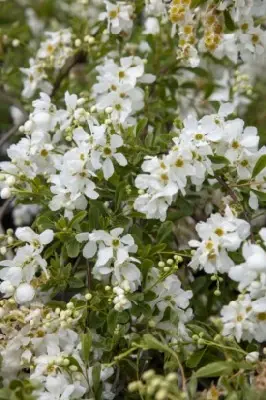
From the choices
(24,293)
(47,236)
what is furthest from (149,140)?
(24,293)

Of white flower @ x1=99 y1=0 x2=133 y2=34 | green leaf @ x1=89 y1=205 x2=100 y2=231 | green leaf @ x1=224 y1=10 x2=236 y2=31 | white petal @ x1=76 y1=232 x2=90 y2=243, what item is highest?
green leaf @ x1=224 y1=10 x2=236 y2=31

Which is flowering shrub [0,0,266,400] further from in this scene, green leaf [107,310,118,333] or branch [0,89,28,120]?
branch [0,89,28,120]

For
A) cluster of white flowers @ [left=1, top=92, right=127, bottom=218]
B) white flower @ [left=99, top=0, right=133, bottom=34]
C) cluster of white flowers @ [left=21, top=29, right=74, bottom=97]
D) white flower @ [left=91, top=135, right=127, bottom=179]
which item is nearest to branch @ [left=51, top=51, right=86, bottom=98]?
cluster of white flowers @ [left=21, top=29, right=74, bottom=97]

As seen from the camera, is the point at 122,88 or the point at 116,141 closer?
the point at 116,141

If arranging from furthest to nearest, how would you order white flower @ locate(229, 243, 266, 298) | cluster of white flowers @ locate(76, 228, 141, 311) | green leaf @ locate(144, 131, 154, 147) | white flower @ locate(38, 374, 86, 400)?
1. green leaf @ locate(144, 131, 154, 147)
2. cluster of white flowers @ locate(76, 228, 141, 311)
3. white flower @ locate(38, 374, 86, 400)
4. white flower @ locate(229, 243, 266, 298)

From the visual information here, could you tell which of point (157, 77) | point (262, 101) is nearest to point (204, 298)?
point (157, 77)

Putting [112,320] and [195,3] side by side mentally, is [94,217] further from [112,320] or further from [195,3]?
[195,3]

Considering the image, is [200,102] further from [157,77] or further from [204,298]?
[204,298]
